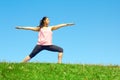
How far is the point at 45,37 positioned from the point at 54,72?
329 cm

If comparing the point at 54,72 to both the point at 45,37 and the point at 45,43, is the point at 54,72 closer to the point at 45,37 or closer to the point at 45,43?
the point at 45,43

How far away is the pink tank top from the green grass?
162 cm

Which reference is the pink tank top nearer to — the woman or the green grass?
the woman

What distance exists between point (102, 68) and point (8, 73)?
16.6 feet

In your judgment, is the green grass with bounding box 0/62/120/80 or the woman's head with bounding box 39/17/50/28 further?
the woman's head with bounding box 39/17/50/28

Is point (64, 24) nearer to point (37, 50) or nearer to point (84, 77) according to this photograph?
point (37, 50)

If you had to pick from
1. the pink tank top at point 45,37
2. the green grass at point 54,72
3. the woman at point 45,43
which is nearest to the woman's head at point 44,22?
the woman at point 45,43

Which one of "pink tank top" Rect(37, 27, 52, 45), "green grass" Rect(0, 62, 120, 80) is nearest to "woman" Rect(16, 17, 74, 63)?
"pink tank top" Rect(37, 27, 52, 45)

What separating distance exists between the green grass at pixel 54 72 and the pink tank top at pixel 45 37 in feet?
5.31

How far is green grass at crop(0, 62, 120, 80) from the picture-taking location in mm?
20844

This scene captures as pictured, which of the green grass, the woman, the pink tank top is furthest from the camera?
the pink tank top

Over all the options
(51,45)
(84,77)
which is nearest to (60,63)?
(51,45)

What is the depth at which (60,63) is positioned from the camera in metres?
23.7

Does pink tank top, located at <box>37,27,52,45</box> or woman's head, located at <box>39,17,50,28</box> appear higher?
woman's head, located at <box>39,17,50,28</box>
